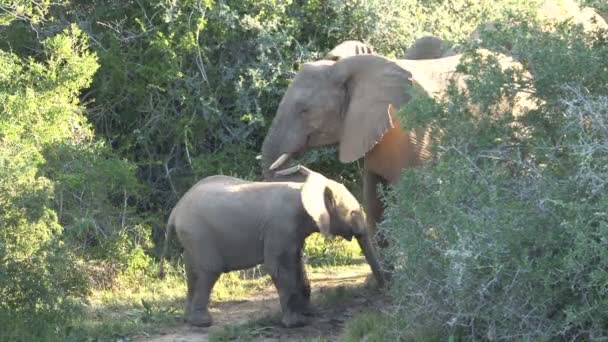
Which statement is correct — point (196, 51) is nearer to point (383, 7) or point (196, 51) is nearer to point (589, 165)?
point (383, 7)

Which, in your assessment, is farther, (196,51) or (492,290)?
(196,51)

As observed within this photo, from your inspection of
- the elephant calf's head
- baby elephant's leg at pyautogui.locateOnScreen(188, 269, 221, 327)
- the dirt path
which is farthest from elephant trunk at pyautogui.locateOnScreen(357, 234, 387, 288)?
baby elephant's leg at pyautogui.locateOnScreen(188, 269, 221, 327)

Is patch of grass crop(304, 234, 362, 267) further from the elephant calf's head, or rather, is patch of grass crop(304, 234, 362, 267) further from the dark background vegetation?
the elephant calf's head

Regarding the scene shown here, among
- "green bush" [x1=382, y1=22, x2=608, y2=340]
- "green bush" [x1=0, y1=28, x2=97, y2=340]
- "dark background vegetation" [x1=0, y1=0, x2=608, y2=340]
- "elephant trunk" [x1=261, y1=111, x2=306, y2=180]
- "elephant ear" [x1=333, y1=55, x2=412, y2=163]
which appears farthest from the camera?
"elephant trunk" [x1=261, y1=111, x2=306, y2=180]

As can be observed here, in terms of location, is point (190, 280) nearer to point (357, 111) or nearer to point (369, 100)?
point (357, 111)

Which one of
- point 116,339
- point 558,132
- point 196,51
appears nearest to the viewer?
point 558,132

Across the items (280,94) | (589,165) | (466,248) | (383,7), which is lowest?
(466,248)

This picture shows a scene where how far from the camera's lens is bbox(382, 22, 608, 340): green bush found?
585 cm

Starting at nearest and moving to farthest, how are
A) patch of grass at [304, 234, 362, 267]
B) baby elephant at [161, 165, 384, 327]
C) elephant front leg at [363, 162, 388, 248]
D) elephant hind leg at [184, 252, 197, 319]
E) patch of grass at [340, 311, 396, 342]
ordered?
patch of grass at [340, 311, 396, 342]
baby elephant at [161, 165, 384, 327]
elephant hind leg at [184, 252, 197, 319]
elephant front leg at [363, 162, 388, 248]
patch of grass at [304, 234, 362, 267]

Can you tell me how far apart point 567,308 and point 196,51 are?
6059 mm

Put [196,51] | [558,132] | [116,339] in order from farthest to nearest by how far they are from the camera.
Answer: [196,51], [116,339], [558,132]

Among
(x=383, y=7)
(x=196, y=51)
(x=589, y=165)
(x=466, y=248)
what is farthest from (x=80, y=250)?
(x=589, y=165)

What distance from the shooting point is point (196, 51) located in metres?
11.0

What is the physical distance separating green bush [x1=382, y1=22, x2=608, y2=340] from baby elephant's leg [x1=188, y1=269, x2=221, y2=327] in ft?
6.06
